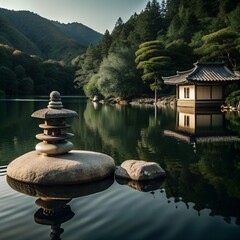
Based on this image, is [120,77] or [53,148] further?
[120,77]

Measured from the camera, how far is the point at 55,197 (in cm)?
689

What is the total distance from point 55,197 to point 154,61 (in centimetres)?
3843

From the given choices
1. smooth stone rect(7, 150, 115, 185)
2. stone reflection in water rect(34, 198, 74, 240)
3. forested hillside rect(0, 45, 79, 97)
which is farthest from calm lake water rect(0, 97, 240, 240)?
forested hillside rect(0, 45, 79, 97)

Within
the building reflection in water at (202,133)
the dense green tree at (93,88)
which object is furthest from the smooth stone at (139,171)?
the dense green tree at (93,88)

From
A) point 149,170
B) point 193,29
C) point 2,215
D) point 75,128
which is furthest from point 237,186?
point 193,29

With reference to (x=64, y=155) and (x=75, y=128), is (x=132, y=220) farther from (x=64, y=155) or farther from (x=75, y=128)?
(x=75, y=128)

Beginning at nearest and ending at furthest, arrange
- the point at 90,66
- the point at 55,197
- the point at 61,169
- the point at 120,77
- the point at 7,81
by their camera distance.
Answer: the point at 55,197
the point at 61,169
the point at 120,77
the point at 90,66
the point at 7,81

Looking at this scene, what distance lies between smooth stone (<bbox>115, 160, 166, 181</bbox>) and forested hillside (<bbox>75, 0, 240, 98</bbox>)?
2896 cm

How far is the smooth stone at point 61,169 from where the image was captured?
7.81 meters

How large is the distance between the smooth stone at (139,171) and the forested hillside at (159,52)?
2896cm

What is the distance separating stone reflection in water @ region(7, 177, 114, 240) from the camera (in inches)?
221

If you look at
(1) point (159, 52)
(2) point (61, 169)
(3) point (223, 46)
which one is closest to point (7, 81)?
(1) point (159, 52)

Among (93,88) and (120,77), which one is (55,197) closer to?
(120,77)

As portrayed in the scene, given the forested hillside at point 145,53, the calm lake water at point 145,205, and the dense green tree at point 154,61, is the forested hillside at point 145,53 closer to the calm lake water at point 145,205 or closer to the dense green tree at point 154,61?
the dense green tree at point 154,61
